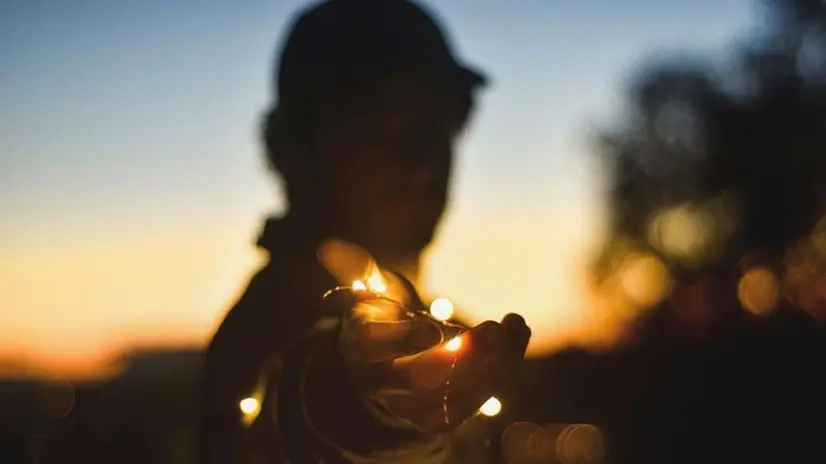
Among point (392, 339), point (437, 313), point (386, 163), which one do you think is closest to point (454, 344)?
point (392, 339)

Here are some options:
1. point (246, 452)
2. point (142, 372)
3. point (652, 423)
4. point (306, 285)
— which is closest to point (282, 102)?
point (306, 285)

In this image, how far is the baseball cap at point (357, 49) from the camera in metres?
2.38

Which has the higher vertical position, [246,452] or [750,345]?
[750,345]

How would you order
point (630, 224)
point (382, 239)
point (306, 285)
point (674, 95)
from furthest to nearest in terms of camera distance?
point (630, 224), point (674, 95), point (382, 239), point (306, 285)

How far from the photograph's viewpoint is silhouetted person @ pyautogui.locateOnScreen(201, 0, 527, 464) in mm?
1948

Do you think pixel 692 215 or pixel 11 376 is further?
pixel 692 215

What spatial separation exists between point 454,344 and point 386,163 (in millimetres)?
746

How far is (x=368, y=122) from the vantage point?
2334 millimetres

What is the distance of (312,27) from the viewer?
246cm

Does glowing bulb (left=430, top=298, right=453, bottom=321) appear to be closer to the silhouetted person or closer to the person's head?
the silhouetted person

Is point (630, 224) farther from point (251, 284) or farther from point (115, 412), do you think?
point (251, 284)

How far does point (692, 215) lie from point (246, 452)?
39.0 ft

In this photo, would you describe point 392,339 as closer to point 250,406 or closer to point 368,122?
point 250,406

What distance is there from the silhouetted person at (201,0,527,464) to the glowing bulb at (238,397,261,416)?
2cm
